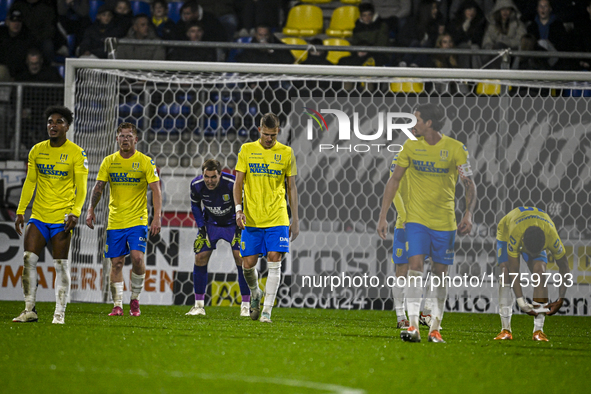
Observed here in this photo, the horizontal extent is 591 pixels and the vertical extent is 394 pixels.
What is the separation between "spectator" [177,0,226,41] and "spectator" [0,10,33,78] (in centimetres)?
242

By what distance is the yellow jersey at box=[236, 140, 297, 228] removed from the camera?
629 centimetres

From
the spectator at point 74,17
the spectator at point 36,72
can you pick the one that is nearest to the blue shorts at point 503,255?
the spectator at point 36,72

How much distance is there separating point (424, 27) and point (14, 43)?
264 inches

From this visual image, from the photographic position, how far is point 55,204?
590 cm

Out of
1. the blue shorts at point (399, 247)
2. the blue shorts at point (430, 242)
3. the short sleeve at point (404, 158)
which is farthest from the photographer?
the blue shorts at point (399, 247)

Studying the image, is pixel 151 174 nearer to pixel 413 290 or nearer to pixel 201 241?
pixel 201 241

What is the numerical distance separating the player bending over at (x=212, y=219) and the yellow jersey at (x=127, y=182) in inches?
28.4

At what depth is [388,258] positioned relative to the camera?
8.44 m

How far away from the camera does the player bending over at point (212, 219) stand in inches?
293

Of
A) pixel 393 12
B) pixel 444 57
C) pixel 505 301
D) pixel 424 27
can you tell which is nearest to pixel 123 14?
pixel 393 12

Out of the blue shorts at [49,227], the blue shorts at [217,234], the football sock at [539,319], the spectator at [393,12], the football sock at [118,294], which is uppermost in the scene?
the spectator at [393,12]

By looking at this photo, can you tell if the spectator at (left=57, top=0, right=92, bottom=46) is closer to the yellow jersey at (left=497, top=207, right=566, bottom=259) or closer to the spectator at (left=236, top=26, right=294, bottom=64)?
the spectator at (left=236, top=26, right=294, bottom=64)

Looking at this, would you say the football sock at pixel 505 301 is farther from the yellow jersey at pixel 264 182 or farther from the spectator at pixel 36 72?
the spectator at pixel 36 72

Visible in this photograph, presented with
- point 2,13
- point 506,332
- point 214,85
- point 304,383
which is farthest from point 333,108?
point 2,13
